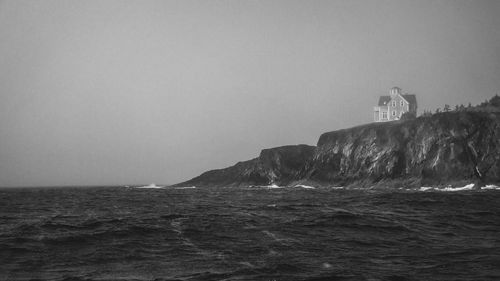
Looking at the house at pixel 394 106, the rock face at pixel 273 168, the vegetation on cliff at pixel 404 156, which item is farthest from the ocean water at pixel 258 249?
the house at pixel 394 106

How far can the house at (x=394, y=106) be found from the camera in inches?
5541

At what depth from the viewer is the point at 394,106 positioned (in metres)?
142

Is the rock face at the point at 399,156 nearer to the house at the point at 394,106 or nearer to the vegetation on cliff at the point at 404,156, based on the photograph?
the vegetation on cliff at the point at 404,156

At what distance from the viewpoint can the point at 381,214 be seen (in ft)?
111

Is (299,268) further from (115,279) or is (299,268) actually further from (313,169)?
(313,169)

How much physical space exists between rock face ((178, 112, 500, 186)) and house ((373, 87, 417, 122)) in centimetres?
2123

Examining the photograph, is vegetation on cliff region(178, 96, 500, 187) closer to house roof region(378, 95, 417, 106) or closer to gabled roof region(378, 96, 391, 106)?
gabled roof region(378, 96, 391, 106)

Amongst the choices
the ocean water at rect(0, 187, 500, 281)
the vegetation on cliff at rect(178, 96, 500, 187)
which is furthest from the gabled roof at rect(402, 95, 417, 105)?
the ocean water at rect(0, 187, 500, 281)

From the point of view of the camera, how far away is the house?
462 ft

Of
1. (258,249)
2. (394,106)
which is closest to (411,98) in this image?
(394,106)

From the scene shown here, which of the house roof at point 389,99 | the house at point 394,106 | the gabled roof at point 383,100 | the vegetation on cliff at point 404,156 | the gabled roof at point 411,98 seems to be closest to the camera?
the vegetation on cliff at point 404,156

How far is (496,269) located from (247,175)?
131986mm

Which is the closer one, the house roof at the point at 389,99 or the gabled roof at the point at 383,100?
the house roof at the point at 389,99

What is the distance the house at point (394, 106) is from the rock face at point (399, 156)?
21.2m
